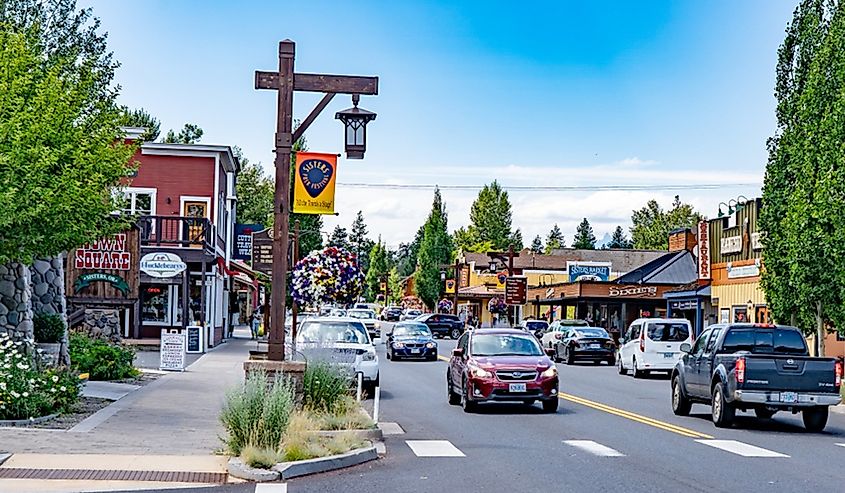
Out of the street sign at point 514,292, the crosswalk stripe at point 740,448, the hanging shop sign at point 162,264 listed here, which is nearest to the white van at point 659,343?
the hanging shop sign at point 162,264

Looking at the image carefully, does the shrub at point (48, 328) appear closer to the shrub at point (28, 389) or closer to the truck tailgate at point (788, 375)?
the shrub at point (28, 389)

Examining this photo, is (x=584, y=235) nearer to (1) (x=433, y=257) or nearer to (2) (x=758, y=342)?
(1) (x=433, y=257)

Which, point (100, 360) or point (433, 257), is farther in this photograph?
point (433, 257)

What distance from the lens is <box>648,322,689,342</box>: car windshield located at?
33.6m

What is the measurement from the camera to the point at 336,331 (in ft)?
83.6

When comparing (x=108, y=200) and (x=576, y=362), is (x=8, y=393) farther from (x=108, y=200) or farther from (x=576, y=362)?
(x=576, y=362)

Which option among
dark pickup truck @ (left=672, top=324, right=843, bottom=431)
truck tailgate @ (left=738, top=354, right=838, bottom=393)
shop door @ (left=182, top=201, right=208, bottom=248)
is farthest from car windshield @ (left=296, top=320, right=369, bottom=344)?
shop door @ (left=182, top=201, right=208, bottom=248)

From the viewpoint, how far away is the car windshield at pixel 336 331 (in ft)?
81.8

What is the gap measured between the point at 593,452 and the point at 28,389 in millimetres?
8223

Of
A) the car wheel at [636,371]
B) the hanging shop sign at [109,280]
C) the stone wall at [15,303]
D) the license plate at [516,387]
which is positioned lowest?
the car wheel at [636,371]

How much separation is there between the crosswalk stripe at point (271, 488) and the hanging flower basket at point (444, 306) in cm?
9947

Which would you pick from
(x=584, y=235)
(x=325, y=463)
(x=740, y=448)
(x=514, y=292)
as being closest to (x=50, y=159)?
(x=325, y=463)

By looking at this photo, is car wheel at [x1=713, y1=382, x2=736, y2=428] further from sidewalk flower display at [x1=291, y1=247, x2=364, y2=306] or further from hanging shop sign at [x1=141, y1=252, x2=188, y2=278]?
hanging shop sign at [x1=141, y1=252, x2=188, y2=278]

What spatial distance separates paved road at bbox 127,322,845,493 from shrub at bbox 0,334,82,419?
5189mm
